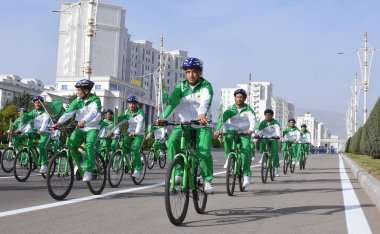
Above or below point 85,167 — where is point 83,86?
above

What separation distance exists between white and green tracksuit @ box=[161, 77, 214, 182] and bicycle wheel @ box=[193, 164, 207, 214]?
0.32 feet

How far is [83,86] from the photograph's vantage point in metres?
8.77

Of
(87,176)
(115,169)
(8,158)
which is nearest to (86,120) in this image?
(87,176)

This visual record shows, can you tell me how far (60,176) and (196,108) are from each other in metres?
2.69

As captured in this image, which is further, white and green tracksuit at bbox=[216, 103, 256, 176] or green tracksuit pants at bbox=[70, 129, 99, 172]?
white and green tracksuit at bbox=[216, 103, 256, 176]

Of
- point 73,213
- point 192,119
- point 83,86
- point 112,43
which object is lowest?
point 73,213

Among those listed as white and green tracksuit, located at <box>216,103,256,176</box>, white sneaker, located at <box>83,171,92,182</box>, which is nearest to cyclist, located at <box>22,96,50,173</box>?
white sneaker, located at <box>83,171,92,182</box>

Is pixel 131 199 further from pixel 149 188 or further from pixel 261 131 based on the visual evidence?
pixel 261 131

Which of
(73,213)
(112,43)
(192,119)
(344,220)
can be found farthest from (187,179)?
(112,43)

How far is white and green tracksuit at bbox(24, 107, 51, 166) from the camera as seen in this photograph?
12125 millimetres

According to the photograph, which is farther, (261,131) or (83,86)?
(261,131)

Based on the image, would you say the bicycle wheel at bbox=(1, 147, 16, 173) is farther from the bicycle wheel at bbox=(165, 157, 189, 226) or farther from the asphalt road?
the bicycle wheel at bbox=(165, 157, 189, 226)

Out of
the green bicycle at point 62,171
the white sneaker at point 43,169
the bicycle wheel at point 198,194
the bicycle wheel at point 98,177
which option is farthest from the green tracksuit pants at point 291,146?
the bicycle wheel at point 198,194

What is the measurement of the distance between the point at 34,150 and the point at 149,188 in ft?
11.4
